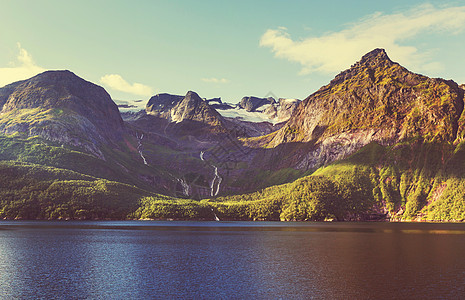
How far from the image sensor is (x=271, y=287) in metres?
67.7

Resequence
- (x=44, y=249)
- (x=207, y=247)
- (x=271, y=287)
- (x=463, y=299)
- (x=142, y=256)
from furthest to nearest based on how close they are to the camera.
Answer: (x=207, y=247) < (x=44, y=249) < (x=142, y=256) < (x=271, y=287) < (x=463, y=299)

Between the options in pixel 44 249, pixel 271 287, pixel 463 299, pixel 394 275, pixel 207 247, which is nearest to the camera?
pixel 463 299

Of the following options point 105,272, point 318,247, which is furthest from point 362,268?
point 105,272

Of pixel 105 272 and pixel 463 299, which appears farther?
pixel 105 272

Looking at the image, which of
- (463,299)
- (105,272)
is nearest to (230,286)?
(105,272)

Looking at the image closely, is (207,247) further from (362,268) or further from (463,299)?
(463,299)

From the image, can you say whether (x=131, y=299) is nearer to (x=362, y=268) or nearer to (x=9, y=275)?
(x=9, y=275)

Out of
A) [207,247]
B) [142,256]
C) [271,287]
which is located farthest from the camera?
[207,247]

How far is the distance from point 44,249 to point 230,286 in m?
78.5

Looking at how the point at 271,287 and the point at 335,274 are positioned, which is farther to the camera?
the point at 335,274

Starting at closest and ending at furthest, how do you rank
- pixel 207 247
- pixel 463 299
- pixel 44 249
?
pixel 463 299
pixel 44 249
pixel 207 247

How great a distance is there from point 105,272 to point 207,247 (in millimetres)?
51919

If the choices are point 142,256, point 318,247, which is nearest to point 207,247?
point 142,256

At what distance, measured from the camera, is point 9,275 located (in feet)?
258
